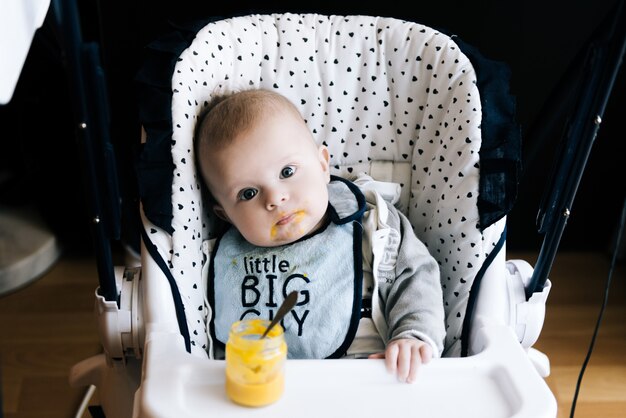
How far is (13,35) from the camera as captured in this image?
0.79m

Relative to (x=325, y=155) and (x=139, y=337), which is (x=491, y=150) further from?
(x=139, y=337)

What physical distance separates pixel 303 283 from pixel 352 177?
0.84 feet

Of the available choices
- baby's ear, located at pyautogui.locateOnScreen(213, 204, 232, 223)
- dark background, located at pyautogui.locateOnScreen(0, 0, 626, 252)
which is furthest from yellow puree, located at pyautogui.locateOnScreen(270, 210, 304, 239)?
dark background, located at pyautogui.locateOnScreen(0, 0, 626, 252)

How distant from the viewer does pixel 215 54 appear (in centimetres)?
114

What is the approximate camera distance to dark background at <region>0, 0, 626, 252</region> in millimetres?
1537

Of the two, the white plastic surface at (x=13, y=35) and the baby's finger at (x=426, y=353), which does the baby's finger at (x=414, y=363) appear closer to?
the baby's finger at (x=426, y=353)

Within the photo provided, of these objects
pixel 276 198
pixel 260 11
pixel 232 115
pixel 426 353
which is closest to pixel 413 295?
pixel 426 353

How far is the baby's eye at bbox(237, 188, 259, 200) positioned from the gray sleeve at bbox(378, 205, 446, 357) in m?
0.24

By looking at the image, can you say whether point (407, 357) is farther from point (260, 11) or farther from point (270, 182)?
point (260, 11)

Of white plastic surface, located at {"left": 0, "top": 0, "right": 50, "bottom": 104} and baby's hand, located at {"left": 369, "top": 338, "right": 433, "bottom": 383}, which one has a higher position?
white plastic surface, located at {"left": 0, "top": 0, "right": 50, "bottom": 104}

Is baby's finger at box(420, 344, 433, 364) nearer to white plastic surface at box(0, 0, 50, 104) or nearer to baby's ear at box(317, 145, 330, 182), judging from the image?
baby's ear at box(317, 145, 330, 182)

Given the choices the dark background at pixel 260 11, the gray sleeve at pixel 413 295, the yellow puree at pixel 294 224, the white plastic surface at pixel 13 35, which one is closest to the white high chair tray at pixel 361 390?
the gray sleeve at pixel 413 295

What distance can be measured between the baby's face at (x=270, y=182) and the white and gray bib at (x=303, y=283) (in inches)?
1.5

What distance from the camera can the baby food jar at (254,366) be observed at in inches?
30.9
